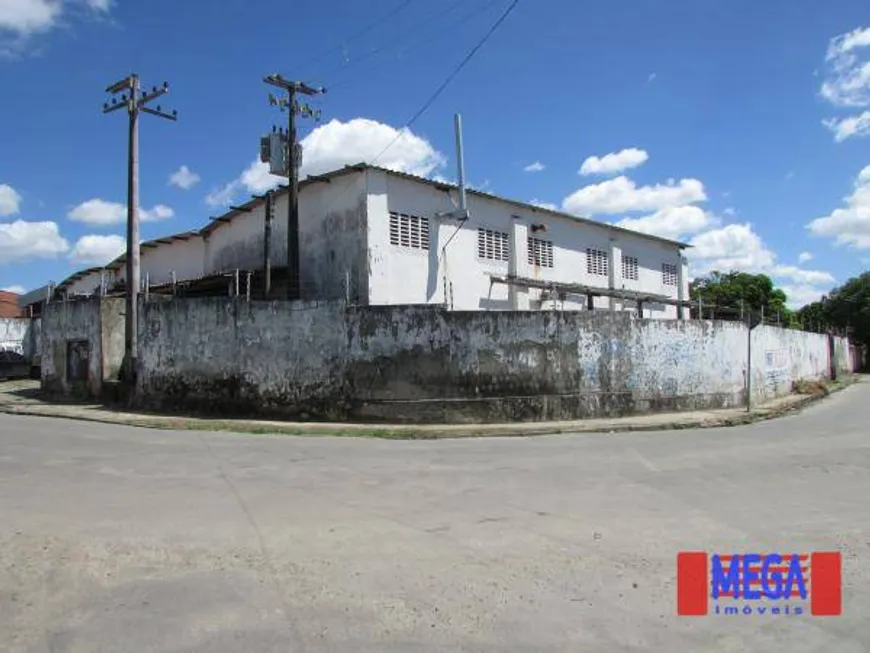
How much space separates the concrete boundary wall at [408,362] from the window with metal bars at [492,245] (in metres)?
6.93

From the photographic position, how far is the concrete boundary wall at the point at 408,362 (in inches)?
676

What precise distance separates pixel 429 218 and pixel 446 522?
16.6m

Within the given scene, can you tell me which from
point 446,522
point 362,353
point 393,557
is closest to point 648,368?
point 362,353

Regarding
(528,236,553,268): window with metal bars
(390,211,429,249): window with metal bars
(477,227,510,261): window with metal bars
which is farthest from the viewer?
(528,236,553,268): window with metal bars

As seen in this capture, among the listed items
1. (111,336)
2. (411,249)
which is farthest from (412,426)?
(111,336)

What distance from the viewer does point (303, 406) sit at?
57.4 ft

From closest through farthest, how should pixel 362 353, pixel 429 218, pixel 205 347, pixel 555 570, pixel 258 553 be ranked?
pixel 555 570
pixel 258 553
pixel 362 353
pixel 205 347
pixel 429 218

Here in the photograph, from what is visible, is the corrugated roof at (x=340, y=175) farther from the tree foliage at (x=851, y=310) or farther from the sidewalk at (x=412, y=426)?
the tree foliage at (x=851, y=310)

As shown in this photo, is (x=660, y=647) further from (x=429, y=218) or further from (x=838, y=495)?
(x=429, y=218)

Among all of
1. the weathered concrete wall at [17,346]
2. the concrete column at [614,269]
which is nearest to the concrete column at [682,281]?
the concrete column at [614,269]

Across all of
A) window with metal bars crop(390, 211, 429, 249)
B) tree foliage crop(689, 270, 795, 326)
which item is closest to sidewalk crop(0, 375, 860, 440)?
window with metal bars crop(390, 211, 429, 249)

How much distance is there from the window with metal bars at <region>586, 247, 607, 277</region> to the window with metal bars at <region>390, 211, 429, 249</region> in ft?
32.3

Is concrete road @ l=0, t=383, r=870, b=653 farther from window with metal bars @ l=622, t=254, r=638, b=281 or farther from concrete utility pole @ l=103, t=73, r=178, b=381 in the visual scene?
window with metal bars @ l=622, t=254, r=638, b=281

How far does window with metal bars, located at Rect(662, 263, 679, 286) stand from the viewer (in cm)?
3491
